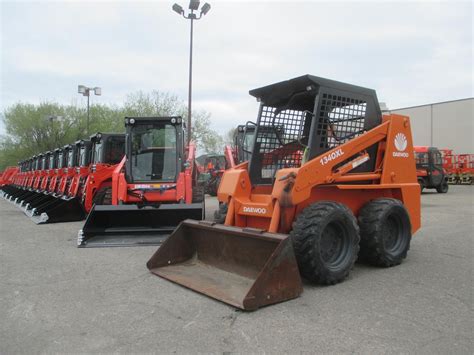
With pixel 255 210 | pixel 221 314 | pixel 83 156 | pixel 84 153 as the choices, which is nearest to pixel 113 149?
pixel 84 153

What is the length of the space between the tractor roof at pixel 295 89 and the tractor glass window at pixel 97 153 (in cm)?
748

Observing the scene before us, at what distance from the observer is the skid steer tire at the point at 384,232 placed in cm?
543

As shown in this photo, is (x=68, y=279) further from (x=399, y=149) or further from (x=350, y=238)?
(x=399, y=149)

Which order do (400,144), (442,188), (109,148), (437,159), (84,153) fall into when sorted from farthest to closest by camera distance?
1. (442,188)
2. (437,159)
3. (84,153)
4. (109,148)
5. (400,144)

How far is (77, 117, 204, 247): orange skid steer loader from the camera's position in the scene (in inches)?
300

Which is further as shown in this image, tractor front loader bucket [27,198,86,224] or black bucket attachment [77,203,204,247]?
tractor front loader bucket [27,198,86,224]

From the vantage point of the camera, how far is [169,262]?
18.0ft

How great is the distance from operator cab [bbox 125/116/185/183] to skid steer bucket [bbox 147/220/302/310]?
4084 millimetres

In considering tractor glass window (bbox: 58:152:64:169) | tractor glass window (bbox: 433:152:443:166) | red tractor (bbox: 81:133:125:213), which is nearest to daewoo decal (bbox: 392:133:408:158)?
red tractor (bbox: 81:133:125:213)

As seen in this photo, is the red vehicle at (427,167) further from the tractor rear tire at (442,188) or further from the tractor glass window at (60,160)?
the tractor glass window at (60,160)

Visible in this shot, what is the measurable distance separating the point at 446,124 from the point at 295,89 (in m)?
36.6

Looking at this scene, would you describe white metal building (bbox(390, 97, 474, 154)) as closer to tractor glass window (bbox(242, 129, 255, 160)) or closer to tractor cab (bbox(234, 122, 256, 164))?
tractor cab (bbox(234, 122, 256, 164))

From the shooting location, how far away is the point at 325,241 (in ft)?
16.1

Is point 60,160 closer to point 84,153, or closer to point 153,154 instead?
point 84,153
